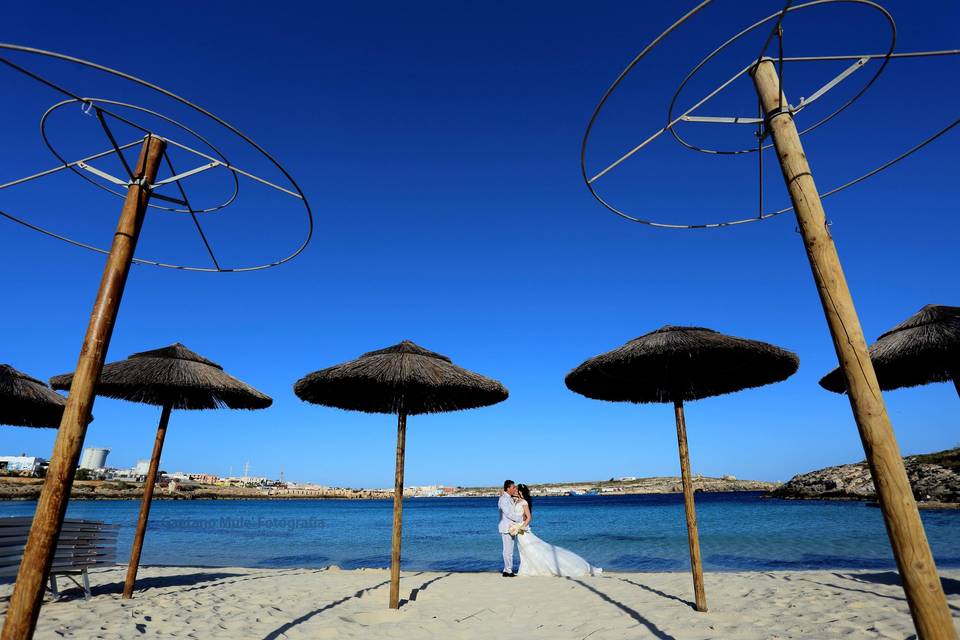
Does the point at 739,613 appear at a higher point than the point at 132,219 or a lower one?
lower

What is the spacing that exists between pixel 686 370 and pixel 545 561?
498cm

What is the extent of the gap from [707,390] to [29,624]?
7.02m

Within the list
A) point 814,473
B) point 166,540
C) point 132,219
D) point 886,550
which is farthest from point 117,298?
point 814,473

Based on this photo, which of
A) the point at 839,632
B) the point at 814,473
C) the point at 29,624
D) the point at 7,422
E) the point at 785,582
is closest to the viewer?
the point at 29,624

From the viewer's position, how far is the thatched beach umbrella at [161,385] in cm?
641

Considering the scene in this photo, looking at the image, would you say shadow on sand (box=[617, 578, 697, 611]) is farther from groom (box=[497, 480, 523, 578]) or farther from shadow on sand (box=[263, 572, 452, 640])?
shadow on sand (box=[263, 572, 452, 640])

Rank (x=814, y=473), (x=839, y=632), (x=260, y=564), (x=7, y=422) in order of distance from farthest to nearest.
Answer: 1. (x=814, y=473)
2. (x=260, y=564)
3. (x=7, y=422)
4. (x=839, y=632)

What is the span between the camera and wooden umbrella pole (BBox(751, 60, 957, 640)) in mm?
1888

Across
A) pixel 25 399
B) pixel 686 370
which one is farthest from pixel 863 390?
pixel 25 399

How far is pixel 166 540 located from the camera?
21.9 meters

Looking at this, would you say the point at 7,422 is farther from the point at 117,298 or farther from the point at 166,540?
the point at 166,540

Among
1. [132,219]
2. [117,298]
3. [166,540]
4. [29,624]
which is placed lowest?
[166,540]

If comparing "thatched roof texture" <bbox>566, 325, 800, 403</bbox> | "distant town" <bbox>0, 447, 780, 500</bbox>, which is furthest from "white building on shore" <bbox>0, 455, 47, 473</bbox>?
"thatched roof texture" <bbox>566, 325, 800, 403</bbox>

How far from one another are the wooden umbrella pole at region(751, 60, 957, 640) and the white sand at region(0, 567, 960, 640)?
3.23 metres
